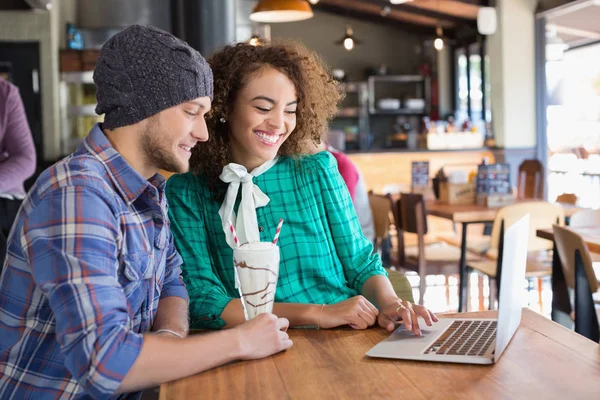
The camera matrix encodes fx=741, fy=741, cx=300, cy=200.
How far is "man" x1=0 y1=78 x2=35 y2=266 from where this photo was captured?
2938 millimetres

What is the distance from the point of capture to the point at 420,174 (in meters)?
5.86

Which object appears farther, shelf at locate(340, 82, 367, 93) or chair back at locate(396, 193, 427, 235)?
shelf at locate(340, 82, 367, 93)

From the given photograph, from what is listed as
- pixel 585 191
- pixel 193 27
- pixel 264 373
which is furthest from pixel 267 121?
pixel 585 191

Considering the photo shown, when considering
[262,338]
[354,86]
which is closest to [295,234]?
[262,338]

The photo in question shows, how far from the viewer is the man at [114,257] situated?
4.08ft

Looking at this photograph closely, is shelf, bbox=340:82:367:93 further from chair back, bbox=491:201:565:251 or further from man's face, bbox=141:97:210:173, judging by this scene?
man's face, bbox=141:97:210:173

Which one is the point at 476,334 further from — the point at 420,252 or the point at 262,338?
the point at 420,252

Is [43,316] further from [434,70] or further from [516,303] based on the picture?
[434,70]

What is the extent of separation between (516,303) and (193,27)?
3.02m

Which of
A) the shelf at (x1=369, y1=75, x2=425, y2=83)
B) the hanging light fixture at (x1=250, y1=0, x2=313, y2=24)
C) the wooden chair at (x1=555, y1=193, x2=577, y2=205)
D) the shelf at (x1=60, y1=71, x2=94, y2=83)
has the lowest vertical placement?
the wooden chair at (x1=555, y1=193, x2=577, y2=205)

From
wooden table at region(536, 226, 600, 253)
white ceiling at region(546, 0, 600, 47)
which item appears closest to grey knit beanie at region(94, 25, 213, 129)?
wooden table at region(536, 226, 600, 253)

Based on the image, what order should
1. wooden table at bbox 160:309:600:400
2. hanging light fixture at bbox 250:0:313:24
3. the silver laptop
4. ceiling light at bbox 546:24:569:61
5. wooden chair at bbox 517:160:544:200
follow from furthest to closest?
ceiling light at bbox 546:24:569:61, wooden chair at bbox 517:160:544:200, hanging light fixture at bbox 250:0:313:24, the silver laptop, wooden table at bbox 160:309:600:400

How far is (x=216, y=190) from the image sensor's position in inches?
79.2

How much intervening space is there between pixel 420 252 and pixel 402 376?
141 inches
